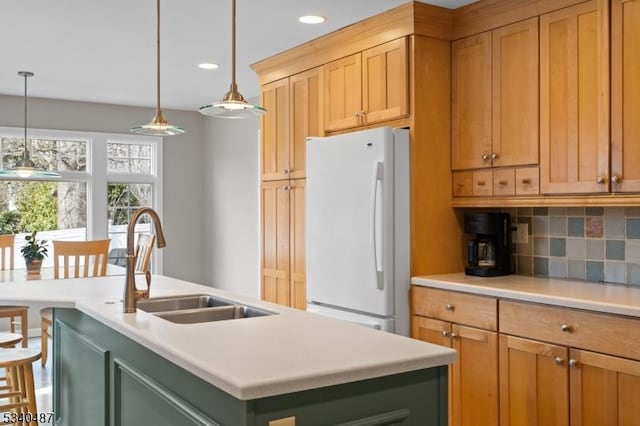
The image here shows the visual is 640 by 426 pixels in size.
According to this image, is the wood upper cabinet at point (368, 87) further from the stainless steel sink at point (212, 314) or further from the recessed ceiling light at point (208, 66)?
the stainless steel sink at point (212, 314)

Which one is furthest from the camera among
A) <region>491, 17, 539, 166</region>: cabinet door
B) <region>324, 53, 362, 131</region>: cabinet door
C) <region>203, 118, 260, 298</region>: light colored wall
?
<region>203, 118, 260, 298</region>: light colored wall

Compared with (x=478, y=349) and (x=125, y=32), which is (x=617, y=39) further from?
(x=125, y=32)

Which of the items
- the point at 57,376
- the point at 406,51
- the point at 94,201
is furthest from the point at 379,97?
the point at 94,201

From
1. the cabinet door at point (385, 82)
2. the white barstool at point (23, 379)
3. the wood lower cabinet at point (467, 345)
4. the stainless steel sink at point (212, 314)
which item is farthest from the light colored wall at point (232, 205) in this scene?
the stainless steel sink at point (212, 314)

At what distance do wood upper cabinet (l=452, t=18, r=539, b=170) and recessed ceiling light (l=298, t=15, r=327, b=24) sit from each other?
784mm

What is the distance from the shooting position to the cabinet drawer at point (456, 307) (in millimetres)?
2881

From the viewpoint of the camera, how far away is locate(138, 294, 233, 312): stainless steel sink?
2562 mm

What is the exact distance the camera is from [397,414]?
5.17ft

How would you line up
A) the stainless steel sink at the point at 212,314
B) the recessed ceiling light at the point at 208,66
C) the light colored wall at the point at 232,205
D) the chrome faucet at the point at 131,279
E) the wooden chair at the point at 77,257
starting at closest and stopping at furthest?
the chrome faucet at the point at 131,279 → the stainless steel sink at the point at 212,314 → the wooden chair at the point at 77,257 → the recessed ceiling light at the point at 208,66 → the light colored wall at the point at 232,205

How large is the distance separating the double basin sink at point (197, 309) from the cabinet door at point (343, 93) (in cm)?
156

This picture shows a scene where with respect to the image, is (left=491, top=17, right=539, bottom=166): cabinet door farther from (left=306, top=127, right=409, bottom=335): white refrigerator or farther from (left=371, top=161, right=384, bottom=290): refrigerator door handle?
(left=371, top=161, right=384, bottom=290): refrigerator door handle

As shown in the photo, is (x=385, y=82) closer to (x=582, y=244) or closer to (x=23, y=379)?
(x=582, y=244)

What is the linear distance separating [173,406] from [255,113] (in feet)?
Result: 4.19

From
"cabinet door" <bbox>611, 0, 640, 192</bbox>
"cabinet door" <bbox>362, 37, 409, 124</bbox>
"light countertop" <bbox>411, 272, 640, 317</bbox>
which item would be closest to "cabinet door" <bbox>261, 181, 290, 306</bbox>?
"cabinet door" <bbox>362, 37, 409, 124</bbox>
